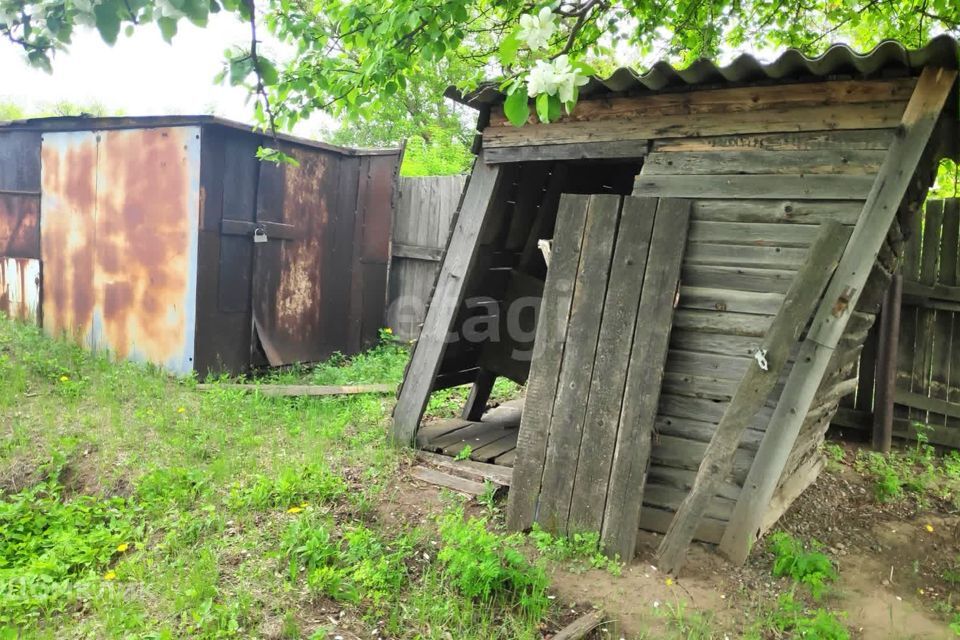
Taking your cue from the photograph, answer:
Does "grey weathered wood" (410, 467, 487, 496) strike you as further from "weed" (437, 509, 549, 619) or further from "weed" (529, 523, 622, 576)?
"weed" (437, 509, 549, 619)

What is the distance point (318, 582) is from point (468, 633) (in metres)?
0.82

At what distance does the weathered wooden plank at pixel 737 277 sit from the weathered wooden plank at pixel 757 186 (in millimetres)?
438

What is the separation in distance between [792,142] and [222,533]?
4085 mm

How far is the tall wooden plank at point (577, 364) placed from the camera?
425 cm

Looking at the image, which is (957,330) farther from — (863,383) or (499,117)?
(499,117)

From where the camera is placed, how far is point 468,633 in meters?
3.19

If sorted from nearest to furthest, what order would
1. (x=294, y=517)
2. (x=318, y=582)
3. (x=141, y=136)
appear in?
(x=318, y=582) < (x=294, y=517) < (x=141, y=136)

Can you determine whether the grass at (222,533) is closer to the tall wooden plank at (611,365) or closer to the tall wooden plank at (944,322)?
the tall wooden plank at (611,365)

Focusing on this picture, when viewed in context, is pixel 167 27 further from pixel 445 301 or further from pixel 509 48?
pixel 445 301

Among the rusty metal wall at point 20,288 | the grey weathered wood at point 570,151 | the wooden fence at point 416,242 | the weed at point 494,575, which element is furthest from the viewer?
the wooden fence at point 416,242

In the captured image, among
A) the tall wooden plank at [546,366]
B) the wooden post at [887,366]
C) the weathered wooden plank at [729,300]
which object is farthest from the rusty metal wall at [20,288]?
the wooden post at [887,366]

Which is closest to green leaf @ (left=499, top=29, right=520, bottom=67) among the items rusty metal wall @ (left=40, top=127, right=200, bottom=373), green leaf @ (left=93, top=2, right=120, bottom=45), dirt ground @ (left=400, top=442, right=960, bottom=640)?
green leaf @ (left=93, top=2, right=120, bottom=45)

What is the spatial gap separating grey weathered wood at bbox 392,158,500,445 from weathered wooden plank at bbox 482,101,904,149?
35 cm

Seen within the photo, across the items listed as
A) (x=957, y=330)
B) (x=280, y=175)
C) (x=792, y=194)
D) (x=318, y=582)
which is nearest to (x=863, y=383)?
(x=957, y=330)
